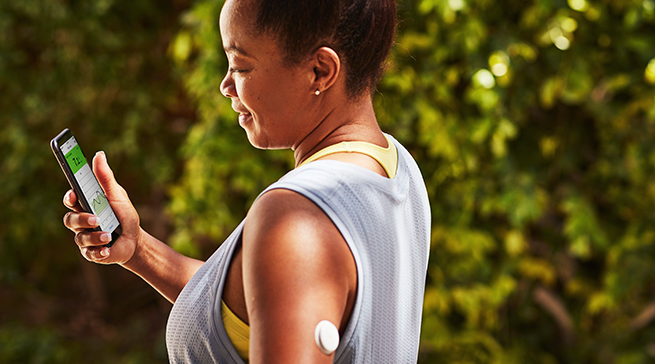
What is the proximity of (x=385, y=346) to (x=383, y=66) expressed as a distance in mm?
371

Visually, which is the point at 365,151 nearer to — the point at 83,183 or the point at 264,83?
the point at 264,83

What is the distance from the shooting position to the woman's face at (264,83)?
0.70 m

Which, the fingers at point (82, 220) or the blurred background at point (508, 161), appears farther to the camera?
the blurred background at point (508, 161)

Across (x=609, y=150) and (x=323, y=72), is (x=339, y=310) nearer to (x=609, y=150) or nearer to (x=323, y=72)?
(x=323, y=72)

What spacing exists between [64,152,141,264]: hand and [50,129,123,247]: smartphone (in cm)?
1

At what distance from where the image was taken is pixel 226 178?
2.39 metres

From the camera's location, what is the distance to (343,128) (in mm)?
762

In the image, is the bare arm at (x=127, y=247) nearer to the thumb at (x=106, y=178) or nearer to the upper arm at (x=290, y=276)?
the thumb at (x=106, y=178)

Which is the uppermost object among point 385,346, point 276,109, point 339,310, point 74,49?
point 276,109

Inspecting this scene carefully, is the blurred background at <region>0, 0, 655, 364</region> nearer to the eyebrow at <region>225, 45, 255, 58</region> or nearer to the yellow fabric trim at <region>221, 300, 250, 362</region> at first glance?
the eyebrow at <region>225, 45, 255, 58</region>

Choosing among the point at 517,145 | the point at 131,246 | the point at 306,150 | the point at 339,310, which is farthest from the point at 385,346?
the point at 517,145

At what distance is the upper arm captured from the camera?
58 centimetres

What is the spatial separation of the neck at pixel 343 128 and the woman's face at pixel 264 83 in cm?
2

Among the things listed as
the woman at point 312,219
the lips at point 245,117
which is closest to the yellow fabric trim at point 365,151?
the woman at point 312,219
